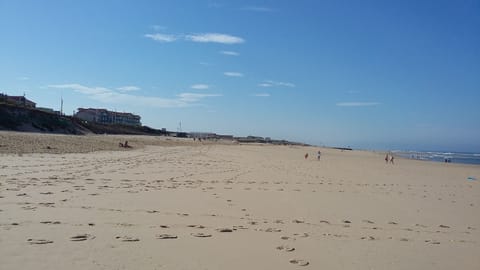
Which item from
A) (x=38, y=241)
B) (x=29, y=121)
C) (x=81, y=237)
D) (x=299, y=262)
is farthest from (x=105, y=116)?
(x=299, y=262)

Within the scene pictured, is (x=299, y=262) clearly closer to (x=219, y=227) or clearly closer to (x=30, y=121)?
(x=219, y=227)

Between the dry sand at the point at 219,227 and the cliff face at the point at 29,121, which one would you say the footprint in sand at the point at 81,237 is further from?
the cliff face at the point at 29,121

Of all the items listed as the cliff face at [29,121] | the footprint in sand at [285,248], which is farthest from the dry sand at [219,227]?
the cliff face at [29,121]

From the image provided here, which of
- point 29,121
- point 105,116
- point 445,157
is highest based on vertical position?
point 105,116

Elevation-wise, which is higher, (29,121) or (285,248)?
(29,121)

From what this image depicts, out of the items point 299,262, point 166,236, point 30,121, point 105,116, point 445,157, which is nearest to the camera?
point 299,262

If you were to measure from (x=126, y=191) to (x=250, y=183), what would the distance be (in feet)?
15.2

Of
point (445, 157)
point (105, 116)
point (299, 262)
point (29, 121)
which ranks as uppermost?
point (105, 116)

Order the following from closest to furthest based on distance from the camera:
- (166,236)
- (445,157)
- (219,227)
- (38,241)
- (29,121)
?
(38,241) < (166,236) < (219,227) < (29,121) < (445,157)

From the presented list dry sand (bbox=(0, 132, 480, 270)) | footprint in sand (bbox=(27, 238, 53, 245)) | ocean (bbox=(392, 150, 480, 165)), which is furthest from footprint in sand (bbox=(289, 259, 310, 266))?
ocean (bbox=(392, 150, 480, 165))

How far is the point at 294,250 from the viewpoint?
5.38 meters

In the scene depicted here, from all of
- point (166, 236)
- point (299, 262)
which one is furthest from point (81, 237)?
point (299, 262)

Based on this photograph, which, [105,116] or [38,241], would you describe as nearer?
[38,241]

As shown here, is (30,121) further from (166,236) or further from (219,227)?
(166,236)
